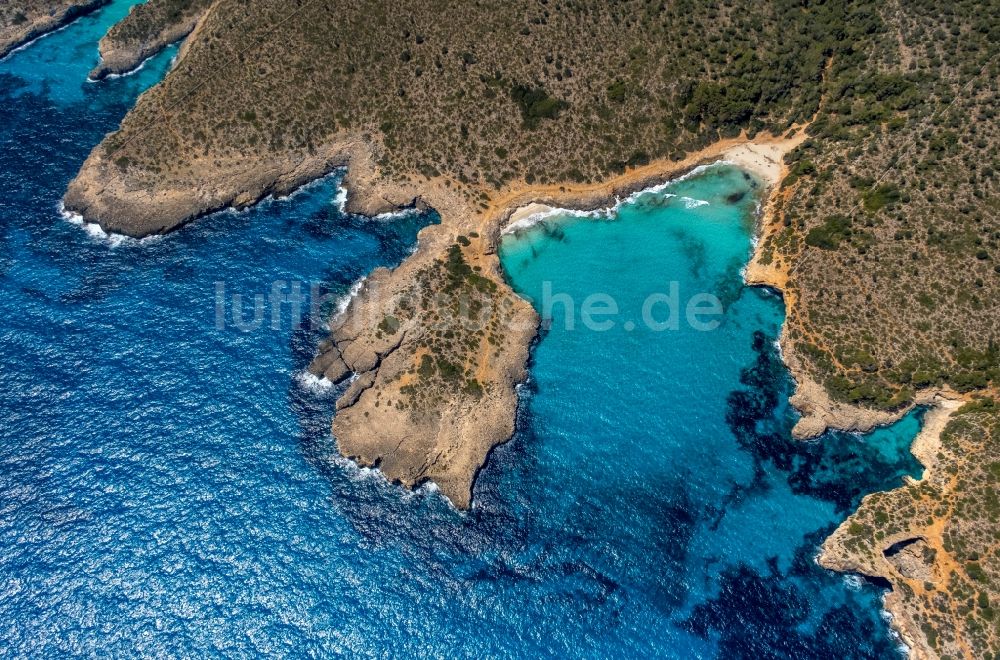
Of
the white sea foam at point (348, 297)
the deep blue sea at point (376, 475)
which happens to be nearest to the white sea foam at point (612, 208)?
the deep blue sea at point (376, 475)

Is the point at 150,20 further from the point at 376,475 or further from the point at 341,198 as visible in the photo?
the point at 376,475

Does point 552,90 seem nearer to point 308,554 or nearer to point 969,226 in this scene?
point 969,226

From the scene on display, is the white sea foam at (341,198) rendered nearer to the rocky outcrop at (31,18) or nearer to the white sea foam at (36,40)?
the white sea foam at (36,40)

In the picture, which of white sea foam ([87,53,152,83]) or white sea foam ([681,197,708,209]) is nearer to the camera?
white sea foam ([681,197,708,209])

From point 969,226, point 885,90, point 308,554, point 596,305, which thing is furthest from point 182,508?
point 885,90

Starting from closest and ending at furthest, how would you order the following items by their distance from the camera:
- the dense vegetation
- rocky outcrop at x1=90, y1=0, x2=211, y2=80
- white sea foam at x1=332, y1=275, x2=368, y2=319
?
white sea foam at x1=332, y1=275, x2=368, y2=319
rocky outcrop at x1=90, y1=0, x2=211, y2=80
the dense vegetation

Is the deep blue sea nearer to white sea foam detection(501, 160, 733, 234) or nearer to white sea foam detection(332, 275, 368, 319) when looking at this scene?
white sea foam detection(332, 275, 368, 319)

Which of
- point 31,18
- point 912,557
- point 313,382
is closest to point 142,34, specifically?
point 31,18

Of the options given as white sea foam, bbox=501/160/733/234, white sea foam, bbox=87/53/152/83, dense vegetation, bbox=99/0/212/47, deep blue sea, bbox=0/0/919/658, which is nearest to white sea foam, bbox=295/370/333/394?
deep blue sea, bbox=0/0/919/658
